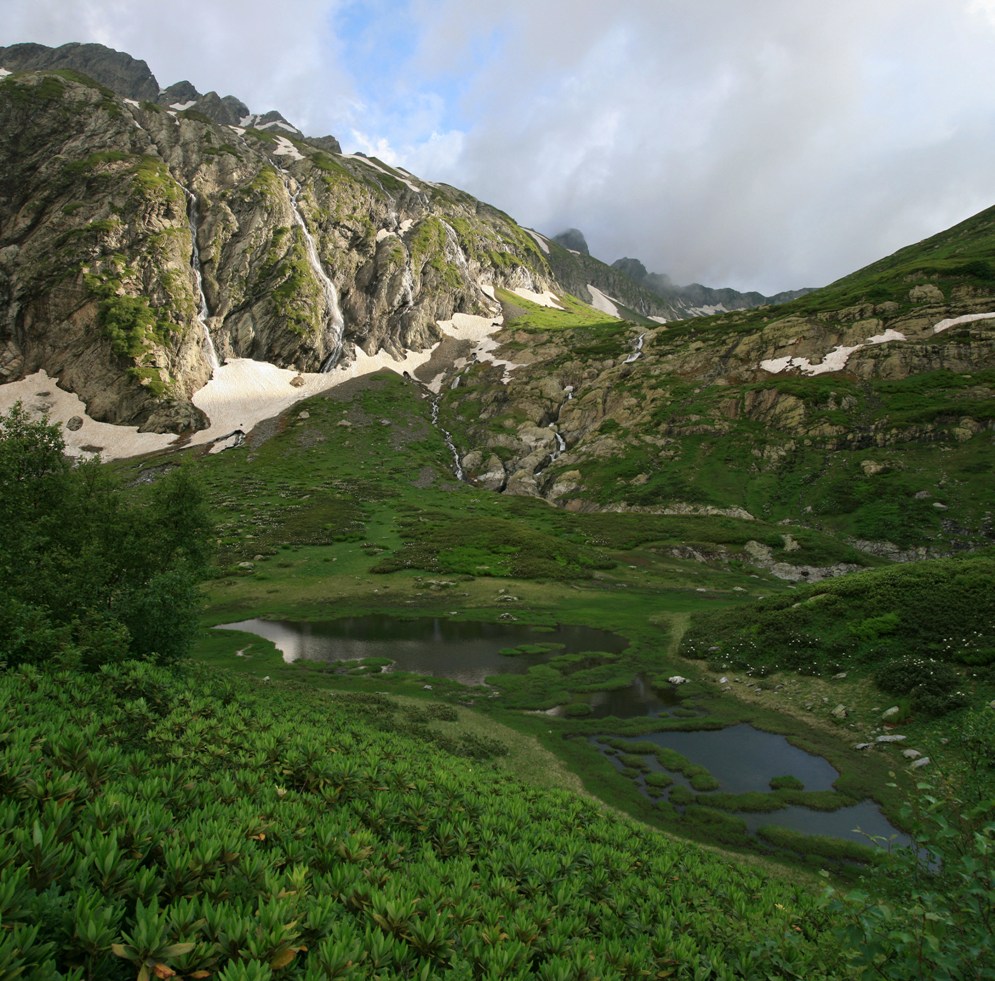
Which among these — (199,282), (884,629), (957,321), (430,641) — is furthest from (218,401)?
(957,321)

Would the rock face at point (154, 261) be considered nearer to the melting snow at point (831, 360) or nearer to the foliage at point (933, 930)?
the melting snow at point (831, 360)

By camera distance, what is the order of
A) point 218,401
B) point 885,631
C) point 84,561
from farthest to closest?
point 218,401
point 885,631
point 84,561

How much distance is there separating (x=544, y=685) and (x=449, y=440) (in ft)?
Answer: 382

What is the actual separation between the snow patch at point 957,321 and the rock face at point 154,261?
150580 millimetres

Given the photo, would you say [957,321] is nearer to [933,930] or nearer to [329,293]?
[933,930]

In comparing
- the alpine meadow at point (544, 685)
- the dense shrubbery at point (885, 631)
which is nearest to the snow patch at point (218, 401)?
the alpine meadow at point (544, 685)

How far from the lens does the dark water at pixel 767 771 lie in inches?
754

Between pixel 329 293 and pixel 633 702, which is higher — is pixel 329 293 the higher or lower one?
the higher one

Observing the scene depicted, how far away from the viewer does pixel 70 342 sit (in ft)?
464

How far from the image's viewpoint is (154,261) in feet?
498

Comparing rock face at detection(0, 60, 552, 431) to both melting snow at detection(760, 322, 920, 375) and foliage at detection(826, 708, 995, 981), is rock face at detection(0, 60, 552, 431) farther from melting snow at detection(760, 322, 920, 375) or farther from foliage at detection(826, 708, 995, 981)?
foliage at detection(826, 708, 995, 981)

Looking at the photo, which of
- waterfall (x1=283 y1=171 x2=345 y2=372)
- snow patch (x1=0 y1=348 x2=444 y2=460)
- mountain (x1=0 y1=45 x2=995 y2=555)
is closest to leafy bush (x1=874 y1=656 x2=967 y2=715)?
mountain (x1=0 y1=45 x2=995 y2=555)

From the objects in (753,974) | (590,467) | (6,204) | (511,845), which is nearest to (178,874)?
(511,845)

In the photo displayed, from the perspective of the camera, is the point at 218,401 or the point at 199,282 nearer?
the point at 218,401
